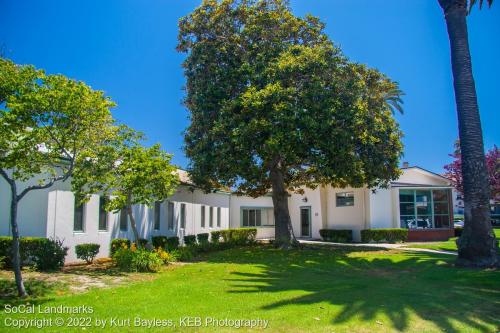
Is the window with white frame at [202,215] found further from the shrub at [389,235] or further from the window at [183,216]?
the shrub at [389,235]

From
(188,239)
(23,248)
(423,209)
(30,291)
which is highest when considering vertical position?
(423,209)

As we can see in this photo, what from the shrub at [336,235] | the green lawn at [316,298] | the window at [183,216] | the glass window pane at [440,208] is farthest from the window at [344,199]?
the green lawn at [316,298]

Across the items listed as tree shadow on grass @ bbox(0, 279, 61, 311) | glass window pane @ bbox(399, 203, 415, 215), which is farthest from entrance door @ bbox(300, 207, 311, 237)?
tree shadow on grass @ bbox(0, 279, 61, 311)

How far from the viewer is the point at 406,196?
30500 mm

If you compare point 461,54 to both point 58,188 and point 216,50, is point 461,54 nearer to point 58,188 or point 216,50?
point 216,50

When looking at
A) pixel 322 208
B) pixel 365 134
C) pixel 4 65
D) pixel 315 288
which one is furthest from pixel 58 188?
pixel 322 208

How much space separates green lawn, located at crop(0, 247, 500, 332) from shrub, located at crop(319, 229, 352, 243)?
15306mm

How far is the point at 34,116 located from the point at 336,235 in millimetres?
25019

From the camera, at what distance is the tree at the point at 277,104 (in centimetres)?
1814

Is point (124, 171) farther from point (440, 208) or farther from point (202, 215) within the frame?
point (440, 208)

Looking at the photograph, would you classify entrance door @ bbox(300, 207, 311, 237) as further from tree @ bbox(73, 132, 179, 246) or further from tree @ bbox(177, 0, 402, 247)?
tree @ bbox(73, 132, 179, 246)

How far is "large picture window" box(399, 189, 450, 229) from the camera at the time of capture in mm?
30281

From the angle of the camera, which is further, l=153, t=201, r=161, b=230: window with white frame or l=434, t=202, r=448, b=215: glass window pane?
l=434, t=202, r=448, b=215: glass window pane

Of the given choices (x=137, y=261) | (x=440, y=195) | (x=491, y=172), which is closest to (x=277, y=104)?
(x=137, y=261)
